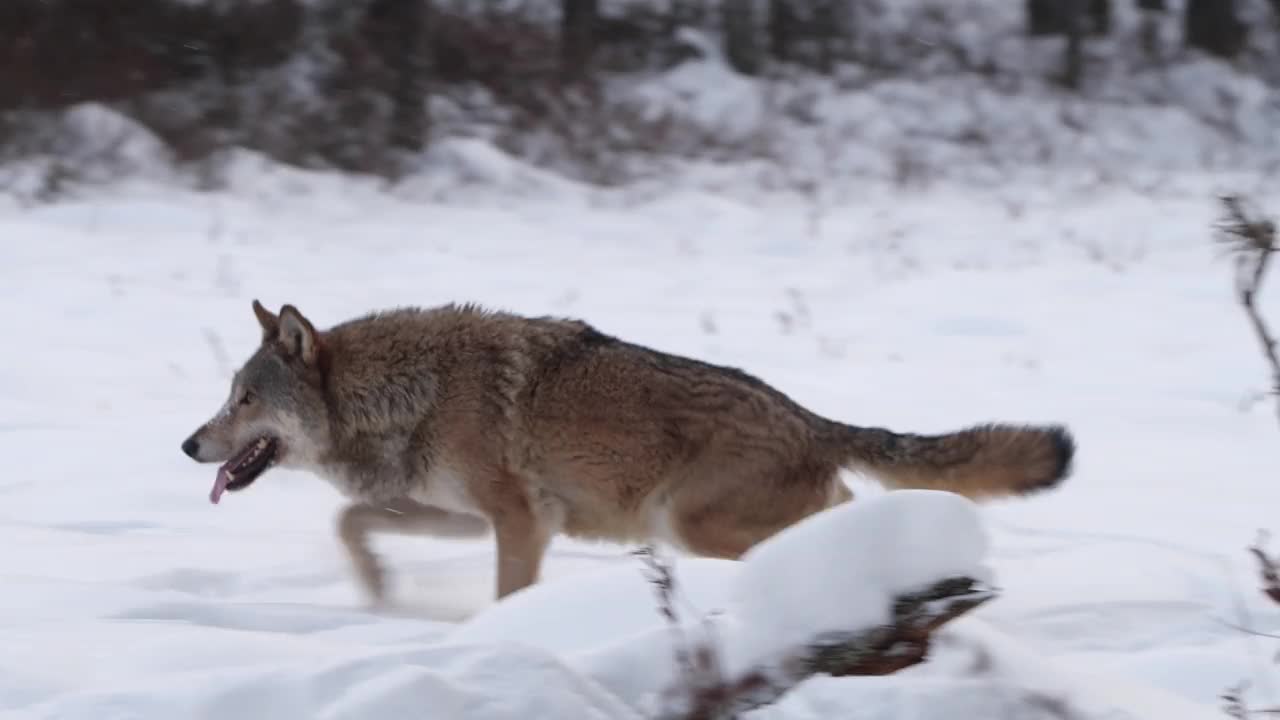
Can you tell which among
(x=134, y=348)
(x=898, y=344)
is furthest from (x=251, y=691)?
(x=898, y=344)

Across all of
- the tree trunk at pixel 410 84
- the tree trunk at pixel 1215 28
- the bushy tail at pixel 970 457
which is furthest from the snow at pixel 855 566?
the tree trunk at pixel 1215 28

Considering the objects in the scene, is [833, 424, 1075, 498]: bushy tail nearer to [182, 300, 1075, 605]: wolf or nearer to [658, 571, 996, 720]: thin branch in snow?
[182, 300, 1075, 605]: wolf

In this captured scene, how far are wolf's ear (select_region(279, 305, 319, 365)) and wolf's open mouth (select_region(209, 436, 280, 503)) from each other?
0.36 meters

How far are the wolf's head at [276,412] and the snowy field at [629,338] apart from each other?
0.40 meters

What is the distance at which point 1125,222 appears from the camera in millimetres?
15883

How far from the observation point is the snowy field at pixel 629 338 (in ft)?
10.3

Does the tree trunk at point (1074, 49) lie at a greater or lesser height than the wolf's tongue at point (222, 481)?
greater

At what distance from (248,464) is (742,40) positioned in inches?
725

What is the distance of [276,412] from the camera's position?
567 cm

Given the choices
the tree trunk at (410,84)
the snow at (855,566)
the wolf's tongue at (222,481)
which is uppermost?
the tree trunk at (410,84)

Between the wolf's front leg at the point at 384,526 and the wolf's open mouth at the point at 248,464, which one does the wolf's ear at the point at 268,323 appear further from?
the wolf's front leg at the point at 384,526

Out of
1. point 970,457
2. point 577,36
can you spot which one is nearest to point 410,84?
point 577,36

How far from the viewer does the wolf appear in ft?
17.2

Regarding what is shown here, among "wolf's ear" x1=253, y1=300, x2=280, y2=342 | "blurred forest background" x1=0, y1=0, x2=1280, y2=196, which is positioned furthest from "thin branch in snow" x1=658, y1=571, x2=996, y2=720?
"blurred forest background" x1=0, y1=0, x2=1280, y2=196
